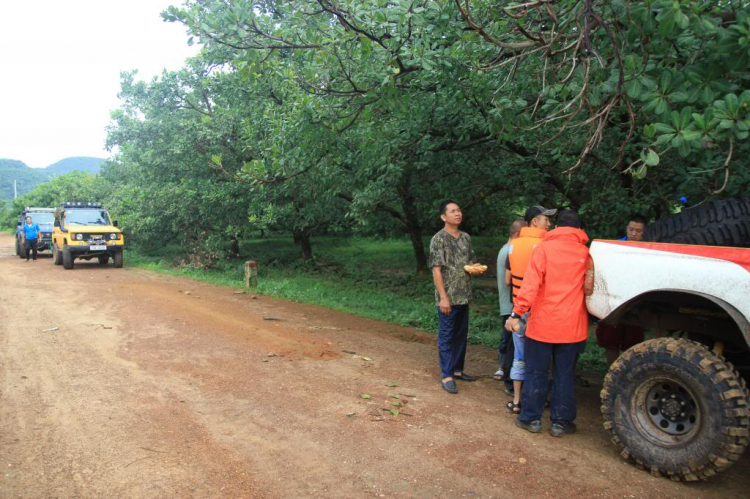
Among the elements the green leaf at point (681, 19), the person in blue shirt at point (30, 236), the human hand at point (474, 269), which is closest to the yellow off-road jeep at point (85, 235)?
the person in blue shirt at point (30, 236)

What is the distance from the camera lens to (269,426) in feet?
14.8

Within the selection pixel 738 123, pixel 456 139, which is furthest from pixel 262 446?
pixel 456 139

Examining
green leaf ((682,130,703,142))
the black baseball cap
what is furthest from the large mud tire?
green leaf ((682,130,703,142))

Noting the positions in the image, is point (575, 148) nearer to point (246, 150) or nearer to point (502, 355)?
point (502, 355)

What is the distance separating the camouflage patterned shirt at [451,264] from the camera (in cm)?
545

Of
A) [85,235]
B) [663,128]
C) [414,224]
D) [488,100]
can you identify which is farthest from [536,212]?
[85,235]

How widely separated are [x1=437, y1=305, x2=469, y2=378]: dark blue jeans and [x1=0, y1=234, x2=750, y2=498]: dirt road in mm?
288

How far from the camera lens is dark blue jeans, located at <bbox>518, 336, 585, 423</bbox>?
438cm

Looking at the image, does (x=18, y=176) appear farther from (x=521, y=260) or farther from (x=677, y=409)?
(x=677, y=409)

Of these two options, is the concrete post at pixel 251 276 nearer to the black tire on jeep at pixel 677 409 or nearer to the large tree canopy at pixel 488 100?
the large tree canopy at pixel 488 100

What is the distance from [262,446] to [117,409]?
1613 millimetres

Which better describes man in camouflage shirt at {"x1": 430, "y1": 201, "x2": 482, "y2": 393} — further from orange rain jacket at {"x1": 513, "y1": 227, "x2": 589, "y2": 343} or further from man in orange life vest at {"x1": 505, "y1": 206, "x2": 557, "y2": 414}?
orange rain jacket at {"x1": 513, "y1": 227, "x2": 589, "y2": 343}

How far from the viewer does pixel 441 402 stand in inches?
202

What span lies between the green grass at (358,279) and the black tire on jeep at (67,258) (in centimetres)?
223
